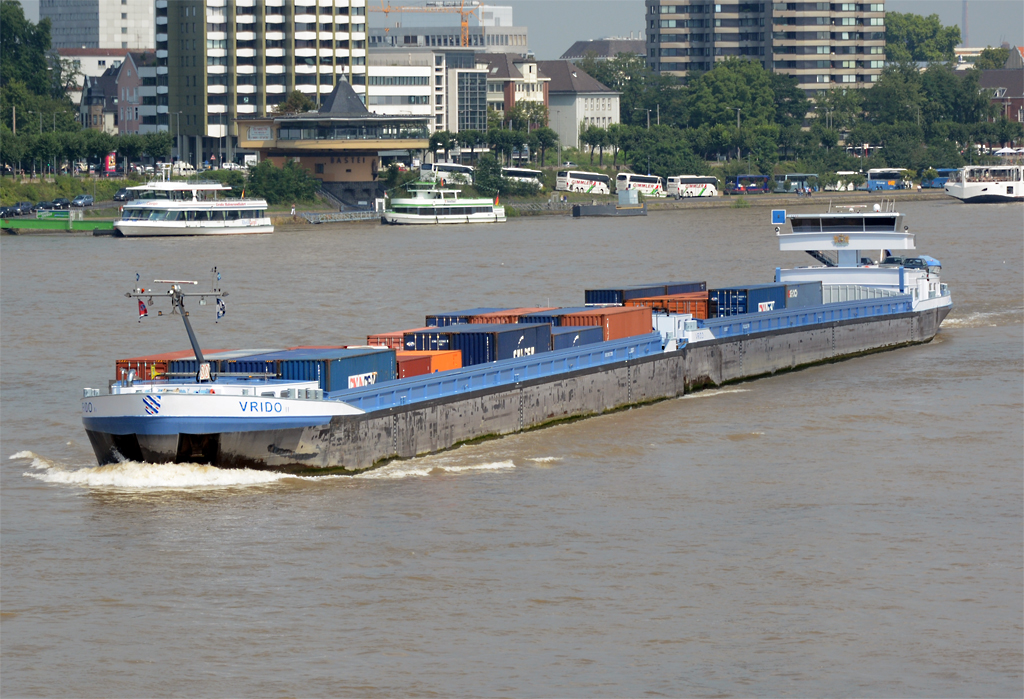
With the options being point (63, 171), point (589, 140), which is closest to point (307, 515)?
point (63, 171)

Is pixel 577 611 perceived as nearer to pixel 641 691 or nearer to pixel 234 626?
pixel 641 691

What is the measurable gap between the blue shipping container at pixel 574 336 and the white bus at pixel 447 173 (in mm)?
110327

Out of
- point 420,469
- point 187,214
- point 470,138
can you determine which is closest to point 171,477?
point 420,469

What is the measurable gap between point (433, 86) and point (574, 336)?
15627cm

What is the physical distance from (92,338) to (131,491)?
79.4 ft

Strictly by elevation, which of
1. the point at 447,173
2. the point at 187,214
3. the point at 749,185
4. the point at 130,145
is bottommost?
the point at 187,214

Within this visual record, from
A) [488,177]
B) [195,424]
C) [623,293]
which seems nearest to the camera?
[195,424]

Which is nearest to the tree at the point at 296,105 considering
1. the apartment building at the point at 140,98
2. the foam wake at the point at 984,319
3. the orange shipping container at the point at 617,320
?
the apartment building at the point at 140,98

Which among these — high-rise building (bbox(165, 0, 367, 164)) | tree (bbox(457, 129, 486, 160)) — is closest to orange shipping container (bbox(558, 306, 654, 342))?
high-rise building (bbox(165, 0, 367, 164))

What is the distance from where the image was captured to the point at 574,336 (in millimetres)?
38344

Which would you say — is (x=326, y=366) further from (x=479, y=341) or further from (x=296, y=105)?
(x=296, y=105)

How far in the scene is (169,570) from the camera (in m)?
23.8

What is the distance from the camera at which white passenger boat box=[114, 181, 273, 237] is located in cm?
11475

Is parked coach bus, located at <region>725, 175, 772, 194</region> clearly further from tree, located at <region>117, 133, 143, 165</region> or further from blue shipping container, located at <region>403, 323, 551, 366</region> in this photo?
blue shipping container, located at <region>403, 323, 551, 366</region>
